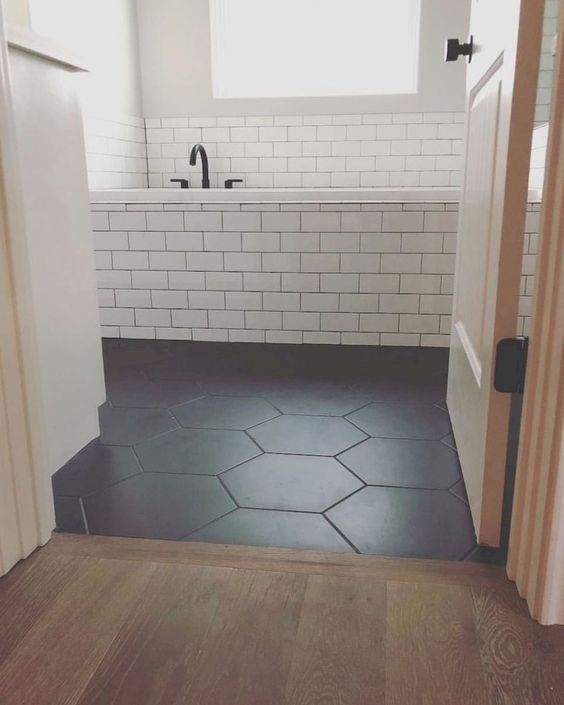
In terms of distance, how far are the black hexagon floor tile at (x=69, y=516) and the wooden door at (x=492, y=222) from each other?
2.84 feet

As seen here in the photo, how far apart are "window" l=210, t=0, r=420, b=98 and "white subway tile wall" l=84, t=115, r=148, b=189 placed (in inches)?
22.0

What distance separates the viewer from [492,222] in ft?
4.05

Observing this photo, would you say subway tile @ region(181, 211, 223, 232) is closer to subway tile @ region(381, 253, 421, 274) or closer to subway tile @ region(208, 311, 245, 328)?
subway tile @ region(208, 311, 245, 328)

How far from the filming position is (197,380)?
2.36 meters

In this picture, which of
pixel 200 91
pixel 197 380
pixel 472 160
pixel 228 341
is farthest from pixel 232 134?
pixel 472 160

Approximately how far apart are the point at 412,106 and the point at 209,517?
3002 mm

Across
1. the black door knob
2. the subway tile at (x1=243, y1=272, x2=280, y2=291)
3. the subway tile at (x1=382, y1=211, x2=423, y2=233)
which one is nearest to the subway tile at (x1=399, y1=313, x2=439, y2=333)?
the subway tile at (x1=382, y1=211, x2=423, y2=233)

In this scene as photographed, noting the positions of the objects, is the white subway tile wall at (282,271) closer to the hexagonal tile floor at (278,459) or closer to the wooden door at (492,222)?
the hexagonal tile floor at (278,459)

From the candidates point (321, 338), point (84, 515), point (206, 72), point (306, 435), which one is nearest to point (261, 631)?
point (84, 515)

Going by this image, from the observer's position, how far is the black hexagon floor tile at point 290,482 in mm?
1467

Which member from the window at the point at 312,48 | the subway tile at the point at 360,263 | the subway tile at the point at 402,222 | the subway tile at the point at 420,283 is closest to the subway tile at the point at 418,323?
the subway tile at the point at 420,283

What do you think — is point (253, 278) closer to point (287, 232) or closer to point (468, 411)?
point (287, 232)

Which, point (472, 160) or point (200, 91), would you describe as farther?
point (200, 91)

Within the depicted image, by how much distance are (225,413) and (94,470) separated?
0.50 metres
